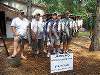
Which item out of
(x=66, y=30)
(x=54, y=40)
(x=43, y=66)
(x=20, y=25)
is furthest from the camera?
(x=66, y=30)

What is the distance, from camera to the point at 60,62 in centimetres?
1008

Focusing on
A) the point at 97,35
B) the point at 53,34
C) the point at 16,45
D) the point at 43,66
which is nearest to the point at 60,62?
the point at 43,66

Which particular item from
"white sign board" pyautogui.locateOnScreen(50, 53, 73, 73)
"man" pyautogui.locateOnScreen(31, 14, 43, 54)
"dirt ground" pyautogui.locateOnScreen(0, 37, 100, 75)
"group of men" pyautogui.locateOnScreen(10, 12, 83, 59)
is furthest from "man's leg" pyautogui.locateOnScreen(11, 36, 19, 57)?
"white sign board" pyautogui.locateOnScreen(50, 53, 73, 73)

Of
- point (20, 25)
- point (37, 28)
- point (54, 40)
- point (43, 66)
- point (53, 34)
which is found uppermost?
point (20, 25)

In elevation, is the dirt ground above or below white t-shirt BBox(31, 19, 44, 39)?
below

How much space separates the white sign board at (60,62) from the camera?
392 inches

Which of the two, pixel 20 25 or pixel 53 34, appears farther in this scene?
pixel 53 34

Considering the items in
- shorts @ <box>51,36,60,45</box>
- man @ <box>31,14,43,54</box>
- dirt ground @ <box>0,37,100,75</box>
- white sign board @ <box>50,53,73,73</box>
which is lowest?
dirt ground @ <box>0,37,100,75</box>

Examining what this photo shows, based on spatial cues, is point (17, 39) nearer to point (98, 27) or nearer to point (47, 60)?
point (47, 60)

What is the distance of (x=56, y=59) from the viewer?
10016 mm

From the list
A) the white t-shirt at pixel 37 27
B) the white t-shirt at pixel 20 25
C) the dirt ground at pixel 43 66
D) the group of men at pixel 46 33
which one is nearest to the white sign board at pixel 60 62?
the dirt ground at pixel 43 66

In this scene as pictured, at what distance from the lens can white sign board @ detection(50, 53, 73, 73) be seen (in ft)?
32.6

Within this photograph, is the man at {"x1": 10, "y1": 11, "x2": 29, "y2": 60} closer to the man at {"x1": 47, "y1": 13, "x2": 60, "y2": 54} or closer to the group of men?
the group of men

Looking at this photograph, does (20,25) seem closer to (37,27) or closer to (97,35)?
(37,27)
